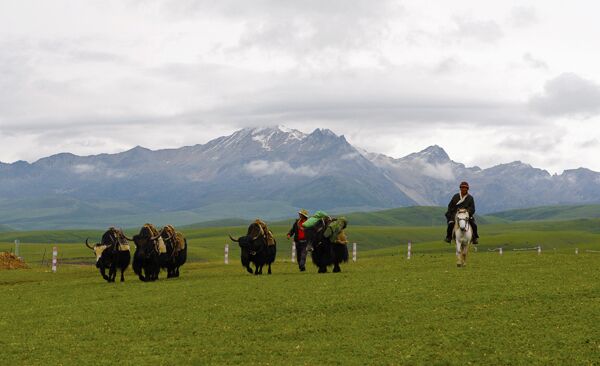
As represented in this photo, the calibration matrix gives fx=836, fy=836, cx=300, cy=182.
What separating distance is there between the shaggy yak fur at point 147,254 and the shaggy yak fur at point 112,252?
57 cm

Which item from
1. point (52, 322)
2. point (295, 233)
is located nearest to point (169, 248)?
point (295, 233)

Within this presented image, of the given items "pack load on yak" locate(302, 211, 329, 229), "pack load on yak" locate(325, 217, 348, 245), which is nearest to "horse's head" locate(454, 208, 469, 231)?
"pack load on yak" locate(325, 217, 348, 245)

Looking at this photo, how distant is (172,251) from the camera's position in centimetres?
3569

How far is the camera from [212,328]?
2039 centimetres

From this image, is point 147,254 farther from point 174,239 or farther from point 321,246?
point 321,246

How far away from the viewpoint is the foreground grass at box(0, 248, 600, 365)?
56.0ft

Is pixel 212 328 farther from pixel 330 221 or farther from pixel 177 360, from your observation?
pixel 330 221

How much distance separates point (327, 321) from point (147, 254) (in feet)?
46.6

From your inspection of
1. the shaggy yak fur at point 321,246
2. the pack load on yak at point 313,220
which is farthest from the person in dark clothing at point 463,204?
the pack load on yak at point 313,220

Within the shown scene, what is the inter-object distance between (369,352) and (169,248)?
1968 cm

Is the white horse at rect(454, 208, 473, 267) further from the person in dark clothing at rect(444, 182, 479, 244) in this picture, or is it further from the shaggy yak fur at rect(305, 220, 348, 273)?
the shaggy yak fur at rect(305, 220, 348, 273)

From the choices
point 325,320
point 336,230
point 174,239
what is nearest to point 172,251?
A: point 174,239

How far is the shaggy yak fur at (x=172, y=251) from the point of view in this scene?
35.4 meters

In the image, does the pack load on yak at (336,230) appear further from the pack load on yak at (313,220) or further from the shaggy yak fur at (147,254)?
the shaggy yak fur at (147,254)
